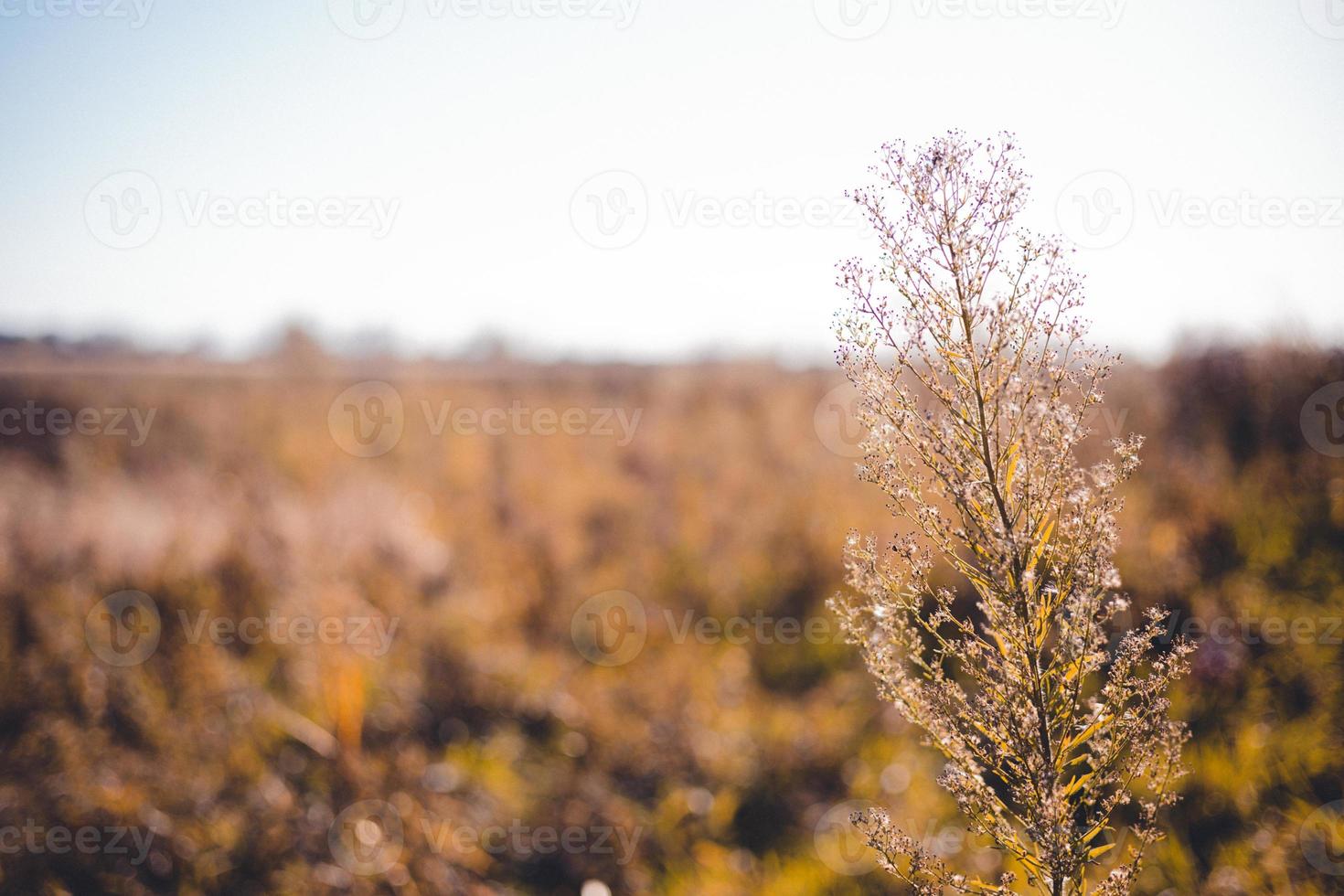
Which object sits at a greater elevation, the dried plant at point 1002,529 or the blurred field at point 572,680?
the dried plant at point 1002,529

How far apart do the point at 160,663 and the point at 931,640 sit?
630 cm

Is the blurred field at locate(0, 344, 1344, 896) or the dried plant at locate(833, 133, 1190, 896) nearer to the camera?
the dried plant at locate(833, 133, 1190, 896)

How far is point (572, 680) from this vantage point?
5859 mm

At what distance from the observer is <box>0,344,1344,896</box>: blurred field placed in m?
3.79

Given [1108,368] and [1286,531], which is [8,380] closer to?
[1108,368]

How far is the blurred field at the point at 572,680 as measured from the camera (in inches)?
149

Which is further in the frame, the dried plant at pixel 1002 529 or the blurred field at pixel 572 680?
the blurred field at pixel 572 680

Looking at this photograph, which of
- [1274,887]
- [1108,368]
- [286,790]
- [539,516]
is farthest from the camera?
[539,516]

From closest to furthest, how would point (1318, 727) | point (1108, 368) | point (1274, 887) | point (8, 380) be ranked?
point (1108, 368) < point (1274, 887) < point (1318, 727) < point (8, 380)


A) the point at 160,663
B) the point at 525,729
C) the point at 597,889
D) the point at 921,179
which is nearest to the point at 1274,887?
the point at 597,889

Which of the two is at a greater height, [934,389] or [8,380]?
[8,380]

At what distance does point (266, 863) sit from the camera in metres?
3.85

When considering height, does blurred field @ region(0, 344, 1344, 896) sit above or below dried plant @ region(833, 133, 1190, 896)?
below

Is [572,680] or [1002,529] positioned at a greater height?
[1002,529]
